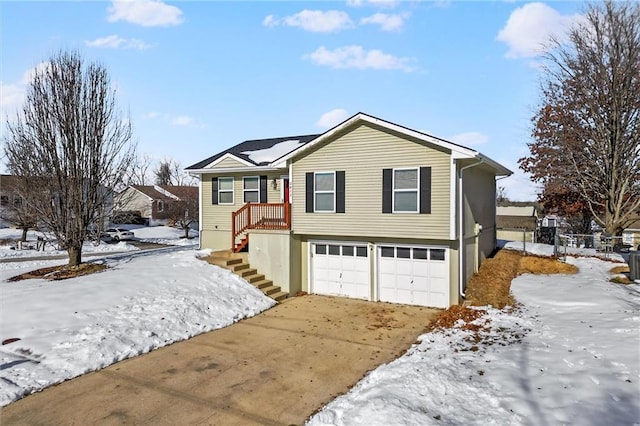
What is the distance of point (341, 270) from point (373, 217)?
262cm

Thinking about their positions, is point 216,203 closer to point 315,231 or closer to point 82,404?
point 315,231

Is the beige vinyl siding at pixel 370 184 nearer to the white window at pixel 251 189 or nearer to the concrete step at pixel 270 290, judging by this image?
the concrete step at pixel 270 290

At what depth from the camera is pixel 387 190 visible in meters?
13.0

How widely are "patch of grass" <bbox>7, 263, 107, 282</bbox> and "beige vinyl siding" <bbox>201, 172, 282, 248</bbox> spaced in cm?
476

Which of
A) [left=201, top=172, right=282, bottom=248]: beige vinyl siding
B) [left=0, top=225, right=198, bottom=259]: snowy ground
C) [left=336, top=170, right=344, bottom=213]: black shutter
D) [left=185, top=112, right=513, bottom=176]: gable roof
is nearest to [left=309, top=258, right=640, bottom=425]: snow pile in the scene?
[left=185, top=112, right=513, bottom=176]: gable roof

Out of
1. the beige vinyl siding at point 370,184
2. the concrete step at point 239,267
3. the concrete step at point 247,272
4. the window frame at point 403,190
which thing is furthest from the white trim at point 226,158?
the window frame at point 403,190

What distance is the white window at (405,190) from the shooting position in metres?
12.7

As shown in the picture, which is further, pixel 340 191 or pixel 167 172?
pixel 167 172

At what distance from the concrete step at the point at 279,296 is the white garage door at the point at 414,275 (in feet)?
11.3

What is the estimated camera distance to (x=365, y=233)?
528 inches

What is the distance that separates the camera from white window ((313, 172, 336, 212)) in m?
14.0

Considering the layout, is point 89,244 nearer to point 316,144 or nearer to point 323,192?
point 323,192

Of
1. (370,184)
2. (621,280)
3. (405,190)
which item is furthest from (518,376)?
(621,280)

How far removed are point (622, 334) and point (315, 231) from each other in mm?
9187
